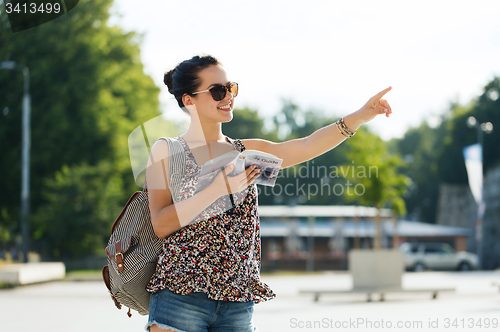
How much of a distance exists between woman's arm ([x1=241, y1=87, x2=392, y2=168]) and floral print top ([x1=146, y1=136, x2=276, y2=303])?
1.13ft

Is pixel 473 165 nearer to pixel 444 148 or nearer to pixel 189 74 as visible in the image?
pixel 189 74

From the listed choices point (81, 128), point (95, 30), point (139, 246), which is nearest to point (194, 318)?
point (139, 246)

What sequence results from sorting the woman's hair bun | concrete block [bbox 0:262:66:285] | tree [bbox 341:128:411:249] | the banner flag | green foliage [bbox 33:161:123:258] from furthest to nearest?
green foliage [bbox 33:161:123:258] → the banner flag → concrete block [bbox 0:262:66:285] → tree [bbox 341:128:411:249] → the woman's hair bun

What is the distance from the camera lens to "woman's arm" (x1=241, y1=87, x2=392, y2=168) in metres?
2.62

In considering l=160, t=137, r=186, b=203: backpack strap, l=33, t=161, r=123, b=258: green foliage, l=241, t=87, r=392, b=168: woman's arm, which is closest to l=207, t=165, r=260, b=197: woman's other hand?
l=160, t=137, r=186, b=203: backpack strap

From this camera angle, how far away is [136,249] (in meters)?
2.33

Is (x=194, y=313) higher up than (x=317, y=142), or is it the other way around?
(x=317, y=142)

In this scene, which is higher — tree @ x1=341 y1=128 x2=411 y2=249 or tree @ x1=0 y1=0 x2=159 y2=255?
tree @ x1=0 y1=0 x2=159 y2=255

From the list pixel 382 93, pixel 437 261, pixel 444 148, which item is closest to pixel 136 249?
pixel 382 93

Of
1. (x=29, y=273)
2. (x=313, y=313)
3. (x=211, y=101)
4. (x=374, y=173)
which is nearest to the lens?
(x=211, y=101)

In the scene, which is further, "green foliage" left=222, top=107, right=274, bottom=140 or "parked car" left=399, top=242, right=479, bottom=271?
"green foliage" left=222, top=107, right=274, bottom=140

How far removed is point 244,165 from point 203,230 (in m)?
0.31

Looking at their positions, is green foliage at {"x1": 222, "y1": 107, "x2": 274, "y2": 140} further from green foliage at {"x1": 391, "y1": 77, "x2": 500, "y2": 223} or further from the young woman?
the young woman

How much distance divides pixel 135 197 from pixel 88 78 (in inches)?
1240
